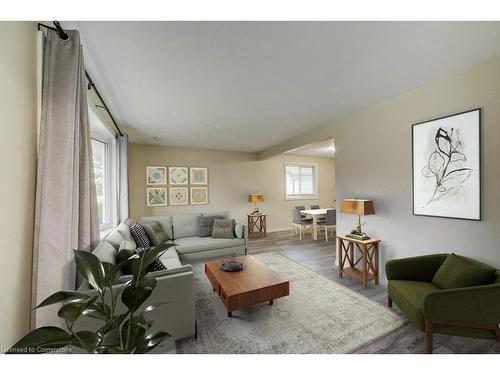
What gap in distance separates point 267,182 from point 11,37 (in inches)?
216

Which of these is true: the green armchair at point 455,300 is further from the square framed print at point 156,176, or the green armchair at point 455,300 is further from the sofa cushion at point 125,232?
the square framed print at point 156,176

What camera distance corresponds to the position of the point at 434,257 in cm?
198

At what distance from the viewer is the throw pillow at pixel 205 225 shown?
3.98 metres

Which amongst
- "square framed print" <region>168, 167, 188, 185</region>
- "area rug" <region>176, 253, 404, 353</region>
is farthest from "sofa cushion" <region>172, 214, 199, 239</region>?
"area rug" <region>176, 253, 404, 353</region>

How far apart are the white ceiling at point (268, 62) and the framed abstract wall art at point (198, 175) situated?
239 centimetres

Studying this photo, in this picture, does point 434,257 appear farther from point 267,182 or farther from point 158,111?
point 267,182

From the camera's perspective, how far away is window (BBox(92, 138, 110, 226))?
3.20 metres

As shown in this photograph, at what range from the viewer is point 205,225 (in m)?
4.02

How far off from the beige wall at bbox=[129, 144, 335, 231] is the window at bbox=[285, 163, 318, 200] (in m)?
0.17

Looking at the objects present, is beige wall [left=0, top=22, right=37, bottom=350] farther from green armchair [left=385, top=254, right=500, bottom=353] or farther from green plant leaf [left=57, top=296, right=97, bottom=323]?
green armchair [left=385, top=254, right=500, bottom=353]

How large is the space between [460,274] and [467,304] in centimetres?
35

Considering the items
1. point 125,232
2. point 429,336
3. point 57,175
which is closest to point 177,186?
point 125,232

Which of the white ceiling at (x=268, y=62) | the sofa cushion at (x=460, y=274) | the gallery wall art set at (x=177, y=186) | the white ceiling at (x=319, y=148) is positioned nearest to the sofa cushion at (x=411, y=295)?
the sofa cushion at (x=460, y=274)
